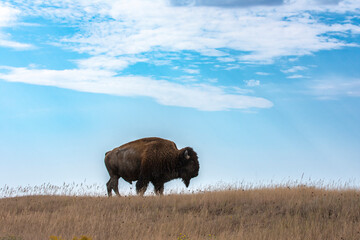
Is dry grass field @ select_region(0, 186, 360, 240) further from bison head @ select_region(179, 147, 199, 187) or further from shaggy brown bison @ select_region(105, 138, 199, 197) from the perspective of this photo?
bison head @ select_region(179, 147, 199, 187)

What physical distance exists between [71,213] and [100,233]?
10.0 feet

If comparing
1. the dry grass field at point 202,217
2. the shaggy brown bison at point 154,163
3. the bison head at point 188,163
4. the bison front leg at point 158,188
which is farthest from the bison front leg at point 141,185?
the bison head at point 188,163

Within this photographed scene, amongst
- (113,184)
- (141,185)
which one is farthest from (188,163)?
(113,184)

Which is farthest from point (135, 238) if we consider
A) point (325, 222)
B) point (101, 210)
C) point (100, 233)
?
point (325, 222)

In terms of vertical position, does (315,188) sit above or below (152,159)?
below

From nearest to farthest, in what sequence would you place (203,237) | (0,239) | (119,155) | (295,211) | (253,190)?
(0,239)
(203,237)
(295,211)
(253,190)
(119,155)

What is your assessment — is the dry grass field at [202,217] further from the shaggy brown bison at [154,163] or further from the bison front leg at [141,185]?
the shaggy brown bison at [154,163]

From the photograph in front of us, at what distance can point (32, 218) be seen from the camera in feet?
42.3

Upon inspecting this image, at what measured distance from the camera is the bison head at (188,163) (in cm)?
1692

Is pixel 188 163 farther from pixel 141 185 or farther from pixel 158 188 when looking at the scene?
pixel 141 185

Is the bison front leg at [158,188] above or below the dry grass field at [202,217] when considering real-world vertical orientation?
below

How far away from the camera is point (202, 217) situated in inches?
485

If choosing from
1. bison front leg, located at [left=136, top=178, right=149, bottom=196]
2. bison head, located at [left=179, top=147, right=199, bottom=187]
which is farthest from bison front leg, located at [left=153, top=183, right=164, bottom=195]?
bison head, located at [left=179, top=147, right=199, bottom=187]

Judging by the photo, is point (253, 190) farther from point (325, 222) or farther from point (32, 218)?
point (32, 218)
